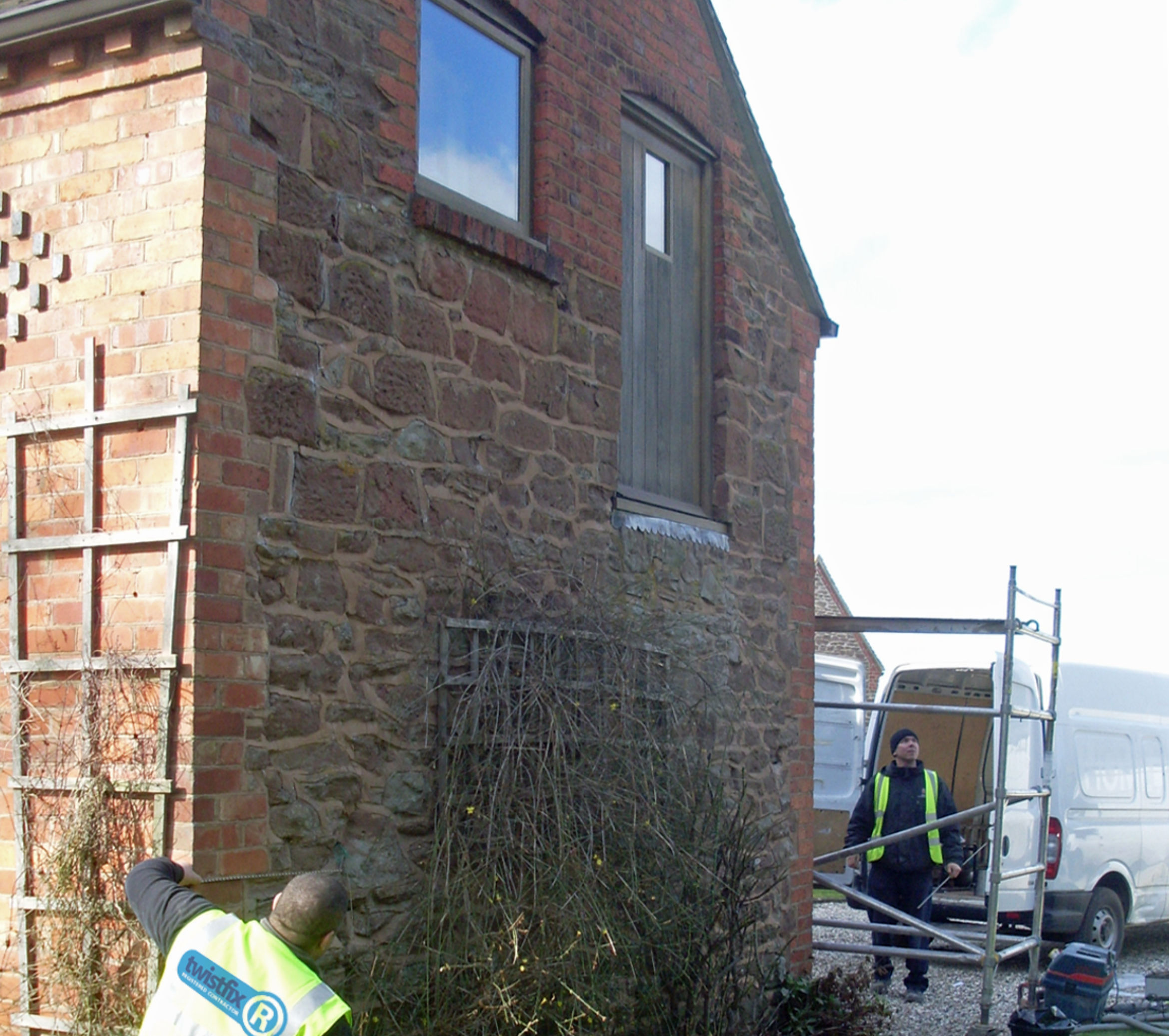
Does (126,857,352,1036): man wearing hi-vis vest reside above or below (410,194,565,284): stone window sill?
below

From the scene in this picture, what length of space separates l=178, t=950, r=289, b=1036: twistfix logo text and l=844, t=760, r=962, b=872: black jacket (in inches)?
261

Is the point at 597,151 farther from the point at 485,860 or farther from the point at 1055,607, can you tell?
Answer: the point at 1055,607

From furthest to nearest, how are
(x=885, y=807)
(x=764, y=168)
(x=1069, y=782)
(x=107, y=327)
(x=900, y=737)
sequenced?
(x=1069, y=782), (x=900, y=737), (x=885, y=807), (x=764, y=168), (x=107, y=327)

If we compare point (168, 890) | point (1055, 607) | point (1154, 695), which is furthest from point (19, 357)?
point (1154, 695)

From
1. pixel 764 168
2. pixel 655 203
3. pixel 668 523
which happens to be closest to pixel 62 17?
pixel 655 203

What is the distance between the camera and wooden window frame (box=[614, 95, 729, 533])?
762cm

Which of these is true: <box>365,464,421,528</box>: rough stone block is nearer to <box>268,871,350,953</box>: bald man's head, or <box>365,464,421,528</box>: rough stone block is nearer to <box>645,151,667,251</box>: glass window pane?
<box>268,871,350,953</box>: bald man's head

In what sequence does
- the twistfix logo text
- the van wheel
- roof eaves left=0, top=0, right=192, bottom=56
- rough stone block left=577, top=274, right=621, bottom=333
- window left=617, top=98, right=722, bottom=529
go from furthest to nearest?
the van wheel < window left=617, top=98, right=722, bottom=529 < rough stone block left=577, top=274, right=621, bottom=333 < roof eaves left=0, top=0, right=192, bottom=56 < the twistfix logo text

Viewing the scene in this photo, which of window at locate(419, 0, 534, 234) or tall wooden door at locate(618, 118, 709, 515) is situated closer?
window at locate(419, 0, 534, 234)

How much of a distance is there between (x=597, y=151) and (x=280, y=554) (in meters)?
3.07

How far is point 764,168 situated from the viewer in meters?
8.72

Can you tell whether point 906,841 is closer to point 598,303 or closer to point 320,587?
point 598,303

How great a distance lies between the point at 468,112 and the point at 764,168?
2.81 metres

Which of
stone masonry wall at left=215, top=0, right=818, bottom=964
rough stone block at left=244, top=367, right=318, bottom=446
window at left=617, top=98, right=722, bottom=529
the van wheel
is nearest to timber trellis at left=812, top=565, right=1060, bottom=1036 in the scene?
the van wheel
